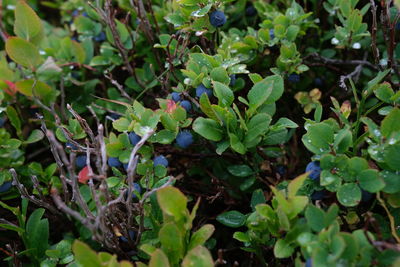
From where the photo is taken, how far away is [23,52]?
4.16 feet

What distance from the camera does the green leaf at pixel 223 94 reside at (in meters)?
1.08

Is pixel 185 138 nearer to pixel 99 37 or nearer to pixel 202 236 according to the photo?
pixel 202 236

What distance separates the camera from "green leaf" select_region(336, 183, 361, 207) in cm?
92

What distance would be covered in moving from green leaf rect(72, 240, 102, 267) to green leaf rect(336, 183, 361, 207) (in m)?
0.52

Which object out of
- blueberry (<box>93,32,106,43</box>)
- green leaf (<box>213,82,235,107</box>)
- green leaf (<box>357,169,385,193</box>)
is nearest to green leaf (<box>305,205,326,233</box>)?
green leaf (<box>357,169,385,193</box>)

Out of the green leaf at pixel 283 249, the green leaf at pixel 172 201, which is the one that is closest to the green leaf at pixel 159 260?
the green leaf at pixel 172 201

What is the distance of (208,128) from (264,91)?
16cm

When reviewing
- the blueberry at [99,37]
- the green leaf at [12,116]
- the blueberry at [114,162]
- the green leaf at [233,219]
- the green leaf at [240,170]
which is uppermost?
the blueberry at [99,37]

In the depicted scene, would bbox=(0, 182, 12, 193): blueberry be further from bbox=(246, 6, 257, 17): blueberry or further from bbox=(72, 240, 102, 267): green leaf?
bbox=(246, 6, 257, 17): blueberry

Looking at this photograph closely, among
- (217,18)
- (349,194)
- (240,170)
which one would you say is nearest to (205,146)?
(240,170)

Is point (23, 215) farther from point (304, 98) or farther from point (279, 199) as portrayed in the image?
point (304, 98)

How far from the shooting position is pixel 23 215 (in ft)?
3.98

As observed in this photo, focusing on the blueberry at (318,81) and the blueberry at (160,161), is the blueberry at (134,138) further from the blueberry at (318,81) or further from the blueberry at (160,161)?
the blueberry at (318,81)

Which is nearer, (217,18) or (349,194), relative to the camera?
(349,194)
